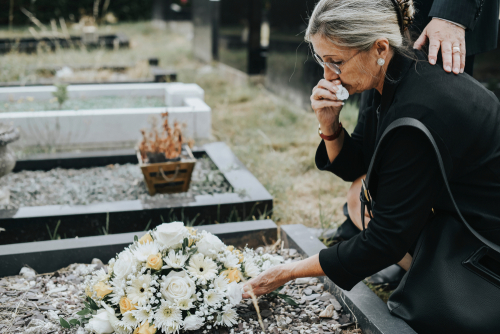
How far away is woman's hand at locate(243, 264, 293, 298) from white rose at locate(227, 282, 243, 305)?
0.03 m

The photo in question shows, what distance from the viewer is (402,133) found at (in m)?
1.39

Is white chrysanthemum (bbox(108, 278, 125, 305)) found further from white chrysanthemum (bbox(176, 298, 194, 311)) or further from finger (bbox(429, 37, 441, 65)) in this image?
finger (bbox(429, 37, 441, 65))

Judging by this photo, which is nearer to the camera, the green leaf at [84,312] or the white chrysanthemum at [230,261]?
the green leaf at [84,312]

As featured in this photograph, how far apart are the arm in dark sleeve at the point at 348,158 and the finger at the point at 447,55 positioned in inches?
16.7

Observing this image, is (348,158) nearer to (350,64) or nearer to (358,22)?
(350,64)

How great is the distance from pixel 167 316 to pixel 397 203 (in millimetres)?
885

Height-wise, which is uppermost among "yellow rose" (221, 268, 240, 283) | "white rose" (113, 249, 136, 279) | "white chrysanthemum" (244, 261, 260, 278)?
"white rose" (113, 249, 136, 279)

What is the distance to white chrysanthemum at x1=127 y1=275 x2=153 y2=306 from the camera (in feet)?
5.36

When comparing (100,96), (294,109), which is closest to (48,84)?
(100,96)

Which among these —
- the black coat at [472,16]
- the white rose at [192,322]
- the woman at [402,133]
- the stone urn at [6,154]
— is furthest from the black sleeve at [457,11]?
the stone urn at [6,154]

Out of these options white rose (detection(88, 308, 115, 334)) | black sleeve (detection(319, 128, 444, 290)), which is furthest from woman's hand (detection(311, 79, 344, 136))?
white rose (detection(88, 308, 115, 334))

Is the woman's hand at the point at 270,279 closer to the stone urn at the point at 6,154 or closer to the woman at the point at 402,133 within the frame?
the woman at the point at 402,133

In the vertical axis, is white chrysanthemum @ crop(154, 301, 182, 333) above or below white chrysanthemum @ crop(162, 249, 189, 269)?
below

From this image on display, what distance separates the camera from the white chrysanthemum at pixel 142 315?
1612mm
